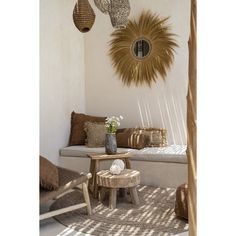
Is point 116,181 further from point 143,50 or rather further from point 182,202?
point 143,50

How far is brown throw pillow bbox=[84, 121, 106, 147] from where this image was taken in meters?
5.12

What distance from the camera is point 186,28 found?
5.05 m

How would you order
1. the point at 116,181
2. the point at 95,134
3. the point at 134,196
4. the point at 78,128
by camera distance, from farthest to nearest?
the point at 78,128 → the point at 95,134 → the point at 134,196 → the point at 116,181

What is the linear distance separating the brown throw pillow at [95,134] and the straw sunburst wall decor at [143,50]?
92 cm

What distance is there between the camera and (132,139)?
16.3 feet

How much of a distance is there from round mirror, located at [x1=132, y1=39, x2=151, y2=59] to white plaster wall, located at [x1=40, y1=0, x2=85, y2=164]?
1023mm

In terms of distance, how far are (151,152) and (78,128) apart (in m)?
1.40

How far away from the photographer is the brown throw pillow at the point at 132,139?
4887 millimetres

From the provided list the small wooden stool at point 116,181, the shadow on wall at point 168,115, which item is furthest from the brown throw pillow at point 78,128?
the small wooden stool at point 116,181

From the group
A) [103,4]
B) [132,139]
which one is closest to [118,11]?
[103,4]

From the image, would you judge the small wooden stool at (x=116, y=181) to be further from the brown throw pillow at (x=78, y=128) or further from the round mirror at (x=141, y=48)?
the round mirror at (x=141, y=48)
